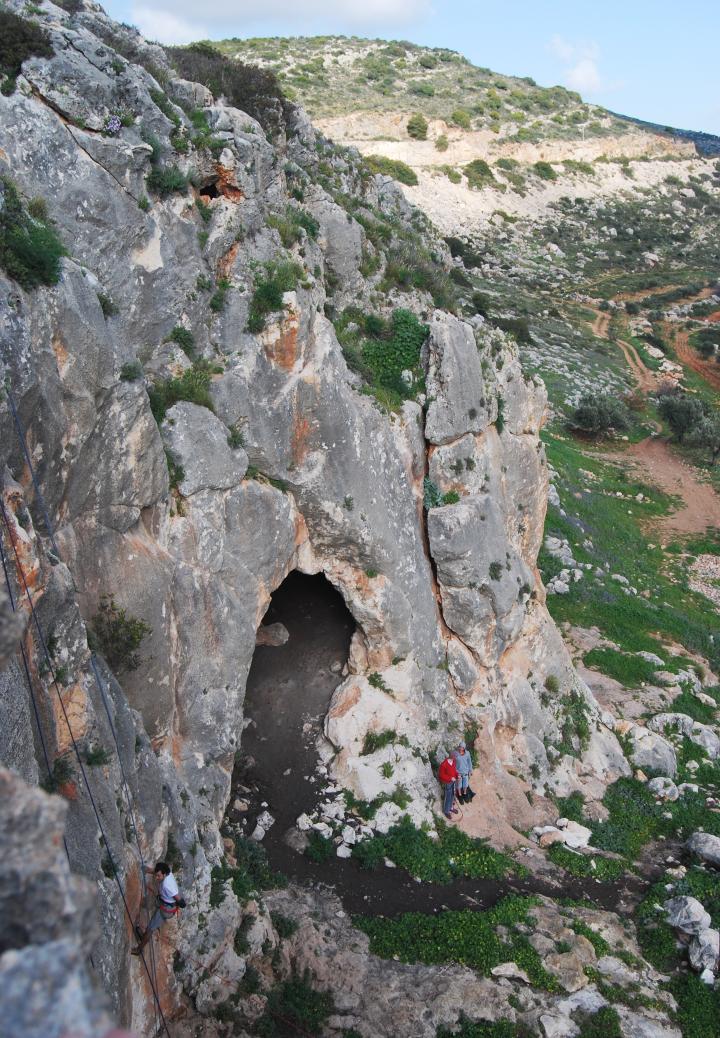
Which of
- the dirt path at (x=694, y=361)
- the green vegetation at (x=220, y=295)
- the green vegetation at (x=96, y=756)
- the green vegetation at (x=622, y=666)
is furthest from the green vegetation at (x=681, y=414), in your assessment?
the green vegetation at (x=96, y=756)

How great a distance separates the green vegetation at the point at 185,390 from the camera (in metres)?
12.7

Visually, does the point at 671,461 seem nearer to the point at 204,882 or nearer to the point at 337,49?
the point at 204,882

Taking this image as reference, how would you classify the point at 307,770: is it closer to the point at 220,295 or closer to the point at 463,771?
the point at 463,771

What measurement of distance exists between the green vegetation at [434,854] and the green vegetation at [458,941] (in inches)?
41.1

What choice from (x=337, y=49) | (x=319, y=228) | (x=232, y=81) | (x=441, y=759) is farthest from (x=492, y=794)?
(x=337, y=49)

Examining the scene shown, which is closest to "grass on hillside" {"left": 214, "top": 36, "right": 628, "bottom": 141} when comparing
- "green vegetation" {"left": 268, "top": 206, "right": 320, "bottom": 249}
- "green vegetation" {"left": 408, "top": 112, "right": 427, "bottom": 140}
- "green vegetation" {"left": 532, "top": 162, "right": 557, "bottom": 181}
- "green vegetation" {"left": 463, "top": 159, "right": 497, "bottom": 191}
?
"green vegetation" {"left": 408, "top": 112, "right": 427, "bottom": 140}

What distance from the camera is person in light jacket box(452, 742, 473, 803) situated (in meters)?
16.1

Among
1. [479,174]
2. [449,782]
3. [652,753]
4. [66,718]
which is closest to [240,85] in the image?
[66,718]

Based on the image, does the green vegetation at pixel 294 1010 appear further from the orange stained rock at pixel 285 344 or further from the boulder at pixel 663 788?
the boulder at pixel 663 788

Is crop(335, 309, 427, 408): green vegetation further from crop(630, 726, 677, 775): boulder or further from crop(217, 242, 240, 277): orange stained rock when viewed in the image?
crop(630, 726, 677, 775): boulder

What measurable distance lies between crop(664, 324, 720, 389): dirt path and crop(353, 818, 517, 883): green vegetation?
50493mm

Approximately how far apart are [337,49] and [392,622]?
120m

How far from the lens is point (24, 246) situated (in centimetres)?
974

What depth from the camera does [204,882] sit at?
1136cm
